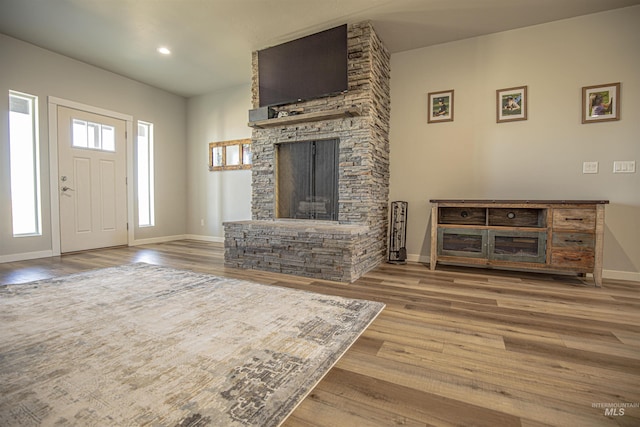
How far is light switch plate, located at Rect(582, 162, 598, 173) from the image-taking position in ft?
9.64

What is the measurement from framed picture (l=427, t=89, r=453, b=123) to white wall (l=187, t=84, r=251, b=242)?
2.93 meters

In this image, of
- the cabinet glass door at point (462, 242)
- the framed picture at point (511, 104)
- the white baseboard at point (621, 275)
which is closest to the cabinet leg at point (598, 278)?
the white baseboard at point (621, 275)

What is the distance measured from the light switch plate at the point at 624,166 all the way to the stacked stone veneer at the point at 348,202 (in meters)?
2.27

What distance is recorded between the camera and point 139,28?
336 centimetres

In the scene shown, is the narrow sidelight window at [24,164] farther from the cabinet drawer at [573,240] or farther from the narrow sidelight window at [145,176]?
the cabinet drawer at [573,240]

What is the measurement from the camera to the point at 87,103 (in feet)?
14.1

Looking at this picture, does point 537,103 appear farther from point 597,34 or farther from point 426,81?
point 426,81

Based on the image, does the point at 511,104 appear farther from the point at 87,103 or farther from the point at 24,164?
the point at 24,164

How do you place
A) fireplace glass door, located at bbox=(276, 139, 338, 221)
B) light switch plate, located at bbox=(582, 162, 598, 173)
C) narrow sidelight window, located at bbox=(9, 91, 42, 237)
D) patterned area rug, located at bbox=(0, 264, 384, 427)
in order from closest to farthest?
patterned area rug, located at bbox=(0, 264, 384, 427) → light switch plate, located at bbox=(582, 162, 598, 173) → fireplace glass door, located at bbox=(276, 139, 338, 221) → narrow sidelight window, located at bbox=(9, 91, 42, 237)

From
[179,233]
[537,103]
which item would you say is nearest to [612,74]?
[537,103]

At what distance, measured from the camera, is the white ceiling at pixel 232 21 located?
9.37 feet

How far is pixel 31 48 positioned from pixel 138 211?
2522mm

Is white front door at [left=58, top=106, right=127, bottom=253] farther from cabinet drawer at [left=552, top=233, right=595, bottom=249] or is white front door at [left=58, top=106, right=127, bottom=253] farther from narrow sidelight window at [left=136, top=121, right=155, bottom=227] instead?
cabinet drawer at [left=552, top=233, right=595, bottom=249]

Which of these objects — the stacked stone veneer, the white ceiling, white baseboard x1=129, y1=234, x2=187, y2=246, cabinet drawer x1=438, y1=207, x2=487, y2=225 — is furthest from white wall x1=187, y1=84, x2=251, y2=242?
cabinet drawer x1=438, y1=207, x2=487, y2=225
